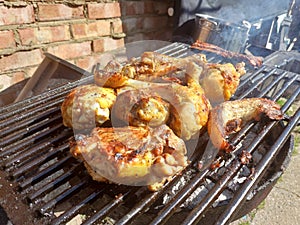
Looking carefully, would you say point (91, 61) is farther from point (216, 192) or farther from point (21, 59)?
point (216, 192)

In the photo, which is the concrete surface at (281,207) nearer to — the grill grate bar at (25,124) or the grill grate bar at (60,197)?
the grill grate bar at (60,197)

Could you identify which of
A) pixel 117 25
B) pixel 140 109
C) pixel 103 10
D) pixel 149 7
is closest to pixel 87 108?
pixel 140 109

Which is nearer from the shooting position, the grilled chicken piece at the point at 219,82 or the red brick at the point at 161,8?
the grilled chicken piece at the point at 219,82

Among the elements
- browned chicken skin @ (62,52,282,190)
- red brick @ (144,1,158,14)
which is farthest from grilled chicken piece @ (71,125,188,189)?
red brick @ (144,1,158,14)

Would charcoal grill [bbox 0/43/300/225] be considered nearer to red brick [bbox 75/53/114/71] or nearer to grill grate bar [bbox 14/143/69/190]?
grill grate bar [bbox 14/143/69/190]

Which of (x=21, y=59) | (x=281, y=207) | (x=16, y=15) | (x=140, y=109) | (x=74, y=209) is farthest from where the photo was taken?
(x=21, y=59)

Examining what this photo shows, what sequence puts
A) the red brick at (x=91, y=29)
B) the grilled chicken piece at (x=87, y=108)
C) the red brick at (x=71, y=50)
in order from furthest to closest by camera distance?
the red brick at (x=91, y=29), the red brick at (x=71, y=50), the grilled chicken piece at (x=87, y=108)

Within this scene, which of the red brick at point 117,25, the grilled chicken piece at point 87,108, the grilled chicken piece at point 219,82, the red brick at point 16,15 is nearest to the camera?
the grilled chicken piece at point 87,108

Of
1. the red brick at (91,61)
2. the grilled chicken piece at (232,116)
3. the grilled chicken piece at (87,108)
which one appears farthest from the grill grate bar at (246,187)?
the red brick at (91,61)
